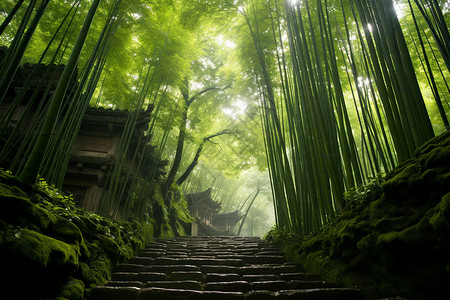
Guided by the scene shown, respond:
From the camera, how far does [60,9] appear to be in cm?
385

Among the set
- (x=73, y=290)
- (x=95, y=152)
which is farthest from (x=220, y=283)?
(x=95, y=152)

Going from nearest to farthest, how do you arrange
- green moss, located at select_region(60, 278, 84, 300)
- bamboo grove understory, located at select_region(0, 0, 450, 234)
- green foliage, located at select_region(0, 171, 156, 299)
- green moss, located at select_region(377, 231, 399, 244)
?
green foliage, located at select_region(0, 171, 156, 299) → green moss, located at select_region(377, 231, 399, 244) → green moss, located at select_region(60, 278, 84, 300) → bamboo grove understory, located at select_region(0, 0, 450, 234)

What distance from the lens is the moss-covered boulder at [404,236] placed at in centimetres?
133

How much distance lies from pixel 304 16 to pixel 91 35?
12.1ft

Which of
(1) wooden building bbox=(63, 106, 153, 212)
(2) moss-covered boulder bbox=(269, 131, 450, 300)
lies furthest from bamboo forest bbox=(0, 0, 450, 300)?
(1) wooden building bbox=(63, 106, 153, 212)

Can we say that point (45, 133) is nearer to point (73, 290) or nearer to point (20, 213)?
point (20, 213)

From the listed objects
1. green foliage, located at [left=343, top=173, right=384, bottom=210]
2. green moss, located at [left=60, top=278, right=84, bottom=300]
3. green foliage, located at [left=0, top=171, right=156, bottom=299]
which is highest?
green foliage, located at [left=343, top=173, right=384, bottom=210]

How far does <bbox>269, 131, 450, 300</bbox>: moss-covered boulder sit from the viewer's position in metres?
1.33

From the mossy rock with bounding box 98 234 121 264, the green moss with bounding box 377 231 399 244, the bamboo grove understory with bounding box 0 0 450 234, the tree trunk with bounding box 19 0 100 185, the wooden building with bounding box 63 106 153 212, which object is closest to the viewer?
the green moss with bounding box 377 231 399 244

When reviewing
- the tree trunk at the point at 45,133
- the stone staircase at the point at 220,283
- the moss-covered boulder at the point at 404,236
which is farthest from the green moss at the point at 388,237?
the tree trunk at the point at 45,133

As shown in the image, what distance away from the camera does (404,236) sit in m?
1.40

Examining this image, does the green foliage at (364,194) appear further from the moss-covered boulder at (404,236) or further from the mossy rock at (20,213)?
the mossy rock at (20,213)

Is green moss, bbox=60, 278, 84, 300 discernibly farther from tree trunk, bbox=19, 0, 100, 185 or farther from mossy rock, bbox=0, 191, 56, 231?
tree trunk, bbox=19, 0, 100, 185

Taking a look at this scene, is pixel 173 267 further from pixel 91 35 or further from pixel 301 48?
pixel 91 35
